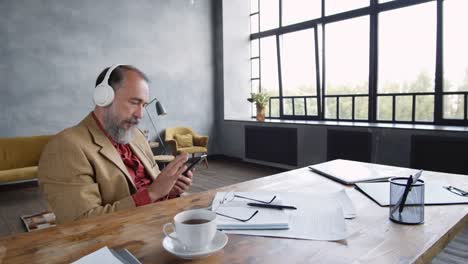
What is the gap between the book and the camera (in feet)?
4.83

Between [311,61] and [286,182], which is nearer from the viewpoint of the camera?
[286,182]

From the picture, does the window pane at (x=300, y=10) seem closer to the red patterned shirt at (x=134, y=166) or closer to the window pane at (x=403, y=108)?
the window pane at (x=403, y=108)

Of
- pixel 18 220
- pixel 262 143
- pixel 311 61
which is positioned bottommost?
pixel 18 220

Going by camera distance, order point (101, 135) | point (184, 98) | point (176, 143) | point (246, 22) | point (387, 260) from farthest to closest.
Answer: point (246, 22)
point (184, 98)
point (176, 143)
point (101, 135)
point (387, 260)

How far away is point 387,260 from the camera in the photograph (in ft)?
2.47

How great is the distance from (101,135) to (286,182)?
0.86 m

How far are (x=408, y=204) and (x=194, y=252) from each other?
69 centimetres

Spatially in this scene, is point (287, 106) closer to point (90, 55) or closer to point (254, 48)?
point (254, 48)

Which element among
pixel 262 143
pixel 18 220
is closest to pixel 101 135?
pixel 18 220

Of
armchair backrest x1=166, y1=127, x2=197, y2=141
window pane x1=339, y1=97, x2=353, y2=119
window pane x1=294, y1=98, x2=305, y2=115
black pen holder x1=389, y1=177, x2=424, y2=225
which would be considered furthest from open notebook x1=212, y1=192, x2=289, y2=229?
window pane x1=294, y1=98, x2=305, y2=115

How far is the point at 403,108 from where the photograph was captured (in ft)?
15.0

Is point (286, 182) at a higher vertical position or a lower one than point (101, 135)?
lower

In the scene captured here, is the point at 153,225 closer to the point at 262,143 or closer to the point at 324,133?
the point at 324,133

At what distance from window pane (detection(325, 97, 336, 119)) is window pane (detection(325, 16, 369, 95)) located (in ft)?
0.38
